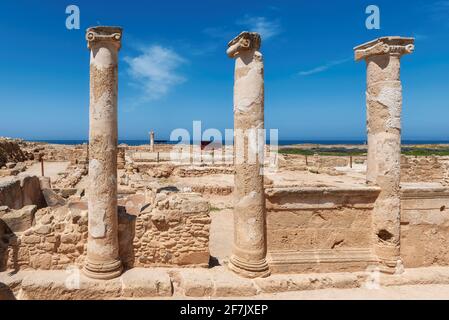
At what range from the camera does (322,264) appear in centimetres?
568

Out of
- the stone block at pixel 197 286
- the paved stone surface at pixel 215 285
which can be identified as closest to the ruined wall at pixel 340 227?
the paved stone surface at pixel 215 285

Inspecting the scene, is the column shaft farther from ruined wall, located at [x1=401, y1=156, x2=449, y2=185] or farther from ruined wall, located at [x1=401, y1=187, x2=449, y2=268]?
ruined wall, located at [x1=401, y1=156, x2=449, y2=185]

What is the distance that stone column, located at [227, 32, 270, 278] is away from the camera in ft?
17.6

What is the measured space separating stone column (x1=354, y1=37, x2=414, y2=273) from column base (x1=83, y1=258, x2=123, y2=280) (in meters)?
4.64

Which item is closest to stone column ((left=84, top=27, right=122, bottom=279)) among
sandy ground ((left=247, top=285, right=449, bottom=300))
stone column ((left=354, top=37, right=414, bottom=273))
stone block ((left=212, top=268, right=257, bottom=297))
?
stone block ((left=212, top=268, right=257, bottom=297))

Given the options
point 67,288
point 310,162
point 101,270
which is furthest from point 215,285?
point 310,162

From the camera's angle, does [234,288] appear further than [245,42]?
No

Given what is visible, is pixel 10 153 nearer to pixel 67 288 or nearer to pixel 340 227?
pixel 67 288

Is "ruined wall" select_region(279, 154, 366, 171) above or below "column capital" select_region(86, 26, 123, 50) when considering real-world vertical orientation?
below

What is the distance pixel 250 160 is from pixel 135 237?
243cm

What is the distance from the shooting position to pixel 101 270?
201 inches

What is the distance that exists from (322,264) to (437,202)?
8.12 feet

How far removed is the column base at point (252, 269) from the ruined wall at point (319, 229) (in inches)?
7.1

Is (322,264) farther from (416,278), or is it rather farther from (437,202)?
(437,202)
